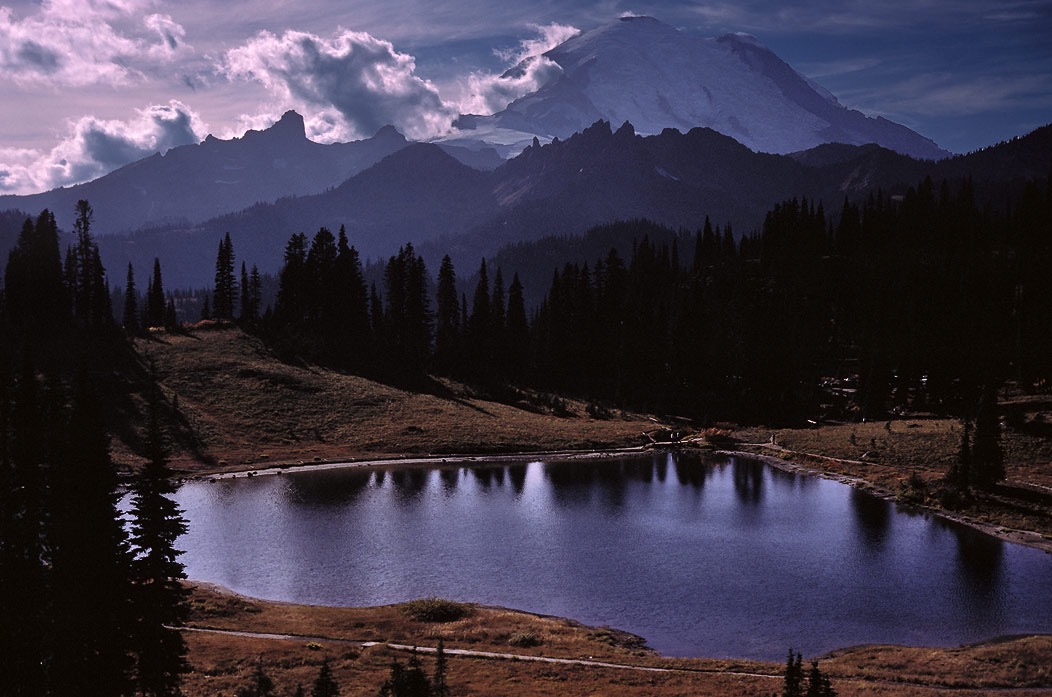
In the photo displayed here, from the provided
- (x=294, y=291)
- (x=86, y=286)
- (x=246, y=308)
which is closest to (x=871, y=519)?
(x=294, y=291)

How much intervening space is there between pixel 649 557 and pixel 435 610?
19743mm

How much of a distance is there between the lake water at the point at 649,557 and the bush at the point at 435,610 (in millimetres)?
3312

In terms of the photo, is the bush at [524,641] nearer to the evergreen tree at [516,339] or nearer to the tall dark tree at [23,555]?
the tall dark tree at [23,555]

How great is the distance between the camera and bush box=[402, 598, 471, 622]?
50.5 metres

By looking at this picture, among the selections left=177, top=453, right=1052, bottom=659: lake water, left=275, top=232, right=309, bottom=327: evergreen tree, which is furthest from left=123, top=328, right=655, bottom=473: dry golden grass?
left=275, top=232, right=309, bottom=327: evergreen tree

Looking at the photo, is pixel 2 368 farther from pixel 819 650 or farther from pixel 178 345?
pixel 178 345

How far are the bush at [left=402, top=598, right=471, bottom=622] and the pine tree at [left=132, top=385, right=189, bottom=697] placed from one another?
18.6 m

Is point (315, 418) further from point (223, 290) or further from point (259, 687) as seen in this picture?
point (259, 687)

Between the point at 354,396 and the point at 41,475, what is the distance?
9163 centimetres

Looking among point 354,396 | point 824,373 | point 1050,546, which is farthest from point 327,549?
point 824,373

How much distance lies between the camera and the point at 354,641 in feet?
150

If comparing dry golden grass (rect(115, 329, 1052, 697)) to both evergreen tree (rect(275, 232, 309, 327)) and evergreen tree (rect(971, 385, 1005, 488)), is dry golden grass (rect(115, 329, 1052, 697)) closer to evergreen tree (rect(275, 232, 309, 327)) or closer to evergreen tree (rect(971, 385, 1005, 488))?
evergreen tree (rect(971, 385, 1005, 488))

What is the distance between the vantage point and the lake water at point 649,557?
5056 cm

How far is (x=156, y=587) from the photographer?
32469 mm
